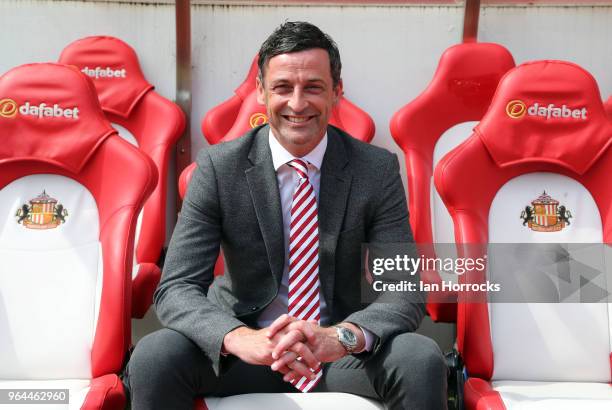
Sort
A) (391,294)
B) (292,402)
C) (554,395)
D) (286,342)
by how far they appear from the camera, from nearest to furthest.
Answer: (286,342) < (292,402) < (391,294) < (554,395)

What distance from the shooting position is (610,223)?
229cm

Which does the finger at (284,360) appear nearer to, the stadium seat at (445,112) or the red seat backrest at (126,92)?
the stadium seat at (445,112)

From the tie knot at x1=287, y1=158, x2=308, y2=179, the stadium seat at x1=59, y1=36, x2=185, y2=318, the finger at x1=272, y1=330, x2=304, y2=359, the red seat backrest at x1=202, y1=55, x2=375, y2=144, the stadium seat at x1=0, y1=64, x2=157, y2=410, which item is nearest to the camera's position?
the finger at x1=272, y1=330, x2=304, y2=359

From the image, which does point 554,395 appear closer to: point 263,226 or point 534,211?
point 534,211

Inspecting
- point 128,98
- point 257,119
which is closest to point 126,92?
point 128,98

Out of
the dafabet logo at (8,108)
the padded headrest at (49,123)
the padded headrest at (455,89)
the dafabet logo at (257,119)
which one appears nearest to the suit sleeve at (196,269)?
the padded headrest at (49,123)

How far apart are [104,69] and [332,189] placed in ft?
4.67

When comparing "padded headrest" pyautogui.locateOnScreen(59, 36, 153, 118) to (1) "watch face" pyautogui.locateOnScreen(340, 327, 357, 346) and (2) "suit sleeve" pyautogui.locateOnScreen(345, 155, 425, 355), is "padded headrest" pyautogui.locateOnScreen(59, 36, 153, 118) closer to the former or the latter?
(2) "suit sleeve" pyautogui.locateOnScreen(345, 155, 425, 355)

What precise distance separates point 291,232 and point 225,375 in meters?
0.38

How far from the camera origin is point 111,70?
3059mm

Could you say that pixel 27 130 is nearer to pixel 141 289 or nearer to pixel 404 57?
pixel 141 289

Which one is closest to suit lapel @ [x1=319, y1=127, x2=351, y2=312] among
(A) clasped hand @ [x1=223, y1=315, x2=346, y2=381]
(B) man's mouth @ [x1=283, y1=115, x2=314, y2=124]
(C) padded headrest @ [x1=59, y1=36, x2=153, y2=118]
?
(B) man's mouth @ [x1=283, y1=115, x2=314, y2=124]

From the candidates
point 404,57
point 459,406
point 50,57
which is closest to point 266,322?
point 459,406

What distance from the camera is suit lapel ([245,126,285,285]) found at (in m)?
1.95
